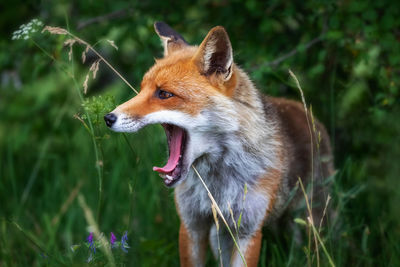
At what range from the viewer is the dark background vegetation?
4.47 m

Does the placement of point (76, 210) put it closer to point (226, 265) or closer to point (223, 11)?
point (226, 265)

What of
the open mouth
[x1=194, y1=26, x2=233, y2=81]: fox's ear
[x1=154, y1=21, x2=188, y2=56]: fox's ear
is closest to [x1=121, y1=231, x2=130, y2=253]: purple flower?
the open mouth

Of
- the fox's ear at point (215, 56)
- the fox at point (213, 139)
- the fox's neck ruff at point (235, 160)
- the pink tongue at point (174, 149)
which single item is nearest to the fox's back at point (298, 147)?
the fox at point (213, 139)

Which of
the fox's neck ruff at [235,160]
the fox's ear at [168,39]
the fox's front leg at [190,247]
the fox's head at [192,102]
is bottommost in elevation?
the fox's front leg at [190,247]

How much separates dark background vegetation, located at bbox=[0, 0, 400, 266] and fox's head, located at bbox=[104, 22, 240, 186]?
51 centimetres

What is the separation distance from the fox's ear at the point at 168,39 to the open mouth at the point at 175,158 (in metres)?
0.78

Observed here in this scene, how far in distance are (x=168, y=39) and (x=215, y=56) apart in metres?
0.69

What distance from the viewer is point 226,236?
4.23 meters

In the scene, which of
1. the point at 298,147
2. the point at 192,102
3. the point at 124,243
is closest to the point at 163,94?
the point at 192,102

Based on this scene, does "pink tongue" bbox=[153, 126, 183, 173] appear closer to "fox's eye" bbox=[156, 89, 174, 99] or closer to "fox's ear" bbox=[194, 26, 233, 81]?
"fox's eye" bbox=[156, 89, 174, 99]

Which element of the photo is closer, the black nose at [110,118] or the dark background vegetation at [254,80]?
the black nose at [110,118]

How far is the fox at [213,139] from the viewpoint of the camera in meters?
3.32

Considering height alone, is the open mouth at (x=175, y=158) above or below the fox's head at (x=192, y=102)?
below

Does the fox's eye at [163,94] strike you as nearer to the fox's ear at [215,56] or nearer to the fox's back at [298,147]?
the fox's ear at [215,56]
